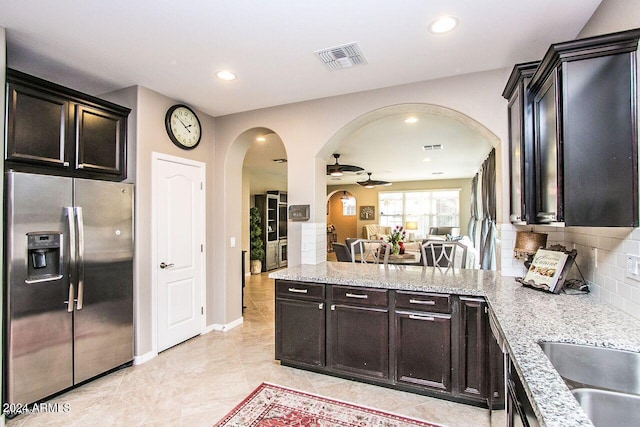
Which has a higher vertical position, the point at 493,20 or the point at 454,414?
the point at 493,20

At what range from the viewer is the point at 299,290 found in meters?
2.97

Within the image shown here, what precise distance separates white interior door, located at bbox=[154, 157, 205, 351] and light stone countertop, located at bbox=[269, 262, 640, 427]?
4.26 ft

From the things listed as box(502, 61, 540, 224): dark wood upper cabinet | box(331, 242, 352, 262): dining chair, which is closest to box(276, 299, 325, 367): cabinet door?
box(502, 61, 540, 224): dark wood upper cabinet

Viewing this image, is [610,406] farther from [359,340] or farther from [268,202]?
[268,202]

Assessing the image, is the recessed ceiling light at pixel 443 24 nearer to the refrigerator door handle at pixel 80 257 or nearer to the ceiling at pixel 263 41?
the ceiling at pixel 263 41

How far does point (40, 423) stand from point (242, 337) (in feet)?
6.20

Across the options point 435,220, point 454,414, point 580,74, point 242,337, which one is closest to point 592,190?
point 580,74

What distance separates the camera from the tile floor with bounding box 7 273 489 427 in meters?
2.30

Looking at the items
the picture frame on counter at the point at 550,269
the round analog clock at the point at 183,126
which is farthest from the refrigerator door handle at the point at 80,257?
the picture frame on counter at the point at 550,269

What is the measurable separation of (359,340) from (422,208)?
9086 millimetres

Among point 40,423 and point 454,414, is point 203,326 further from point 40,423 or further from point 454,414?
point 454,414

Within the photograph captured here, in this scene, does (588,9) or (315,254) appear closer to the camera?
(588,9)

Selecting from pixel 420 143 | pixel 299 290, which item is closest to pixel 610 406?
pixel 299 290

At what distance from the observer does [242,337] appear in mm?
3840
